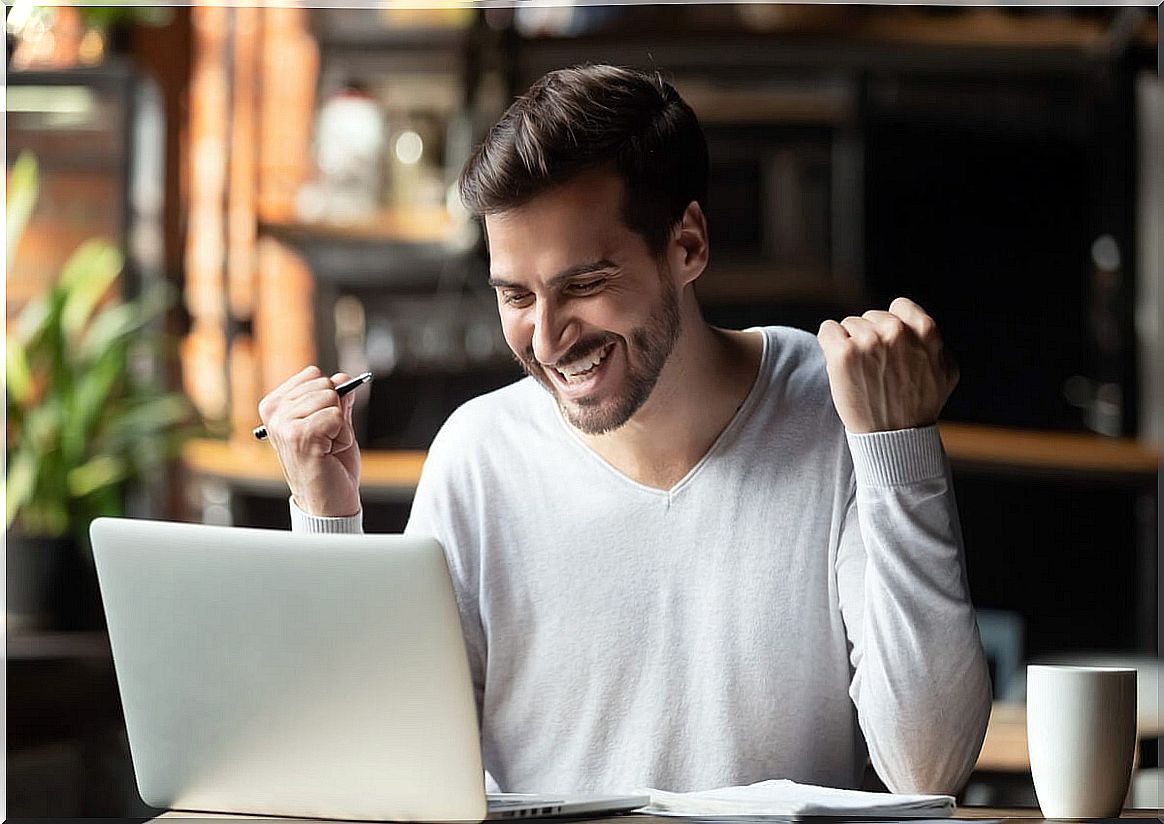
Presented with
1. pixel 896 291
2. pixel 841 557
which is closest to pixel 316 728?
pixel 841 557

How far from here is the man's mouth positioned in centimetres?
134

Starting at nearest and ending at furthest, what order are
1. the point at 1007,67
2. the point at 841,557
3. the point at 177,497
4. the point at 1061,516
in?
1. the point at 841,557
2. the point at 1061,516
3. the point at 1007,67
4. the point at 177,497

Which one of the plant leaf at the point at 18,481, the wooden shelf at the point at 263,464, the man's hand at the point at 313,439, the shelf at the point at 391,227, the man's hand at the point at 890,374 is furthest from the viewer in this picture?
the shelf at the point at 391,227

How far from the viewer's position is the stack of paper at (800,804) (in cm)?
98

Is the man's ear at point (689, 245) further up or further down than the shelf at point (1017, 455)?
further up

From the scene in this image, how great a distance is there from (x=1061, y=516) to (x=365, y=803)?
2.17 m

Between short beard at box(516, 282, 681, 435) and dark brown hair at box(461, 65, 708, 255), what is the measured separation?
69 millimetres

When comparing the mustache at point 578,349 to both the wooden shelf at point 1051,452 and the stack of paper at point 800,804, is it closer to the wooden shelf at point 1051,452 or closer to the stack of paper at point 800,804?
the stack of paper at point 800,804

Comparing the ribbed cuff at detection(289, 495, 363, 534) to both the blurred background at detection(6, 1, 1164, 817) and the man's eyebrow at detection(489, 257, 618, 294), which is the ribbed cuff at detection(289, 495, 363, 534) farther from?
the blurred background at detection(6, 1, 1164, 817)

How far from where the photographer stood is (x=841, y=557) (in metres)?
1.34

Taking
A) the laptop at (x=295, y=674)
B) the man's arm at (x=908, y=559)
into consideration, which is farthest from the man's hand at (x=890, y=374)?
the laptop at (x=295, y=674)

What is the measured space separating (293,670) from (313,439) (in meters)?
0.34

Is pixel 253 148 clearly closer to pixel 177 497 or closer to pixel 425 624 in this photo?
pixel 177 497

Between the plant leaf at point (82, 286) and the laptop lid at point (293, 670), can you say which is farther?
the plant leaf at point (82, 286)
